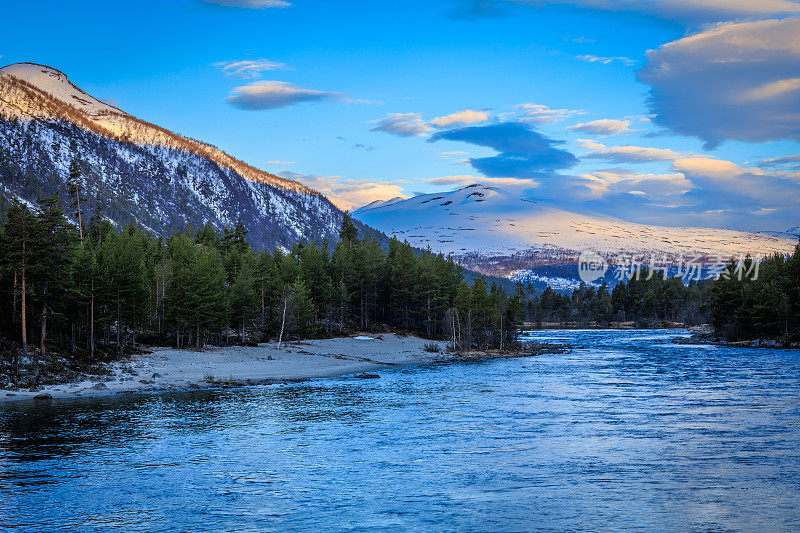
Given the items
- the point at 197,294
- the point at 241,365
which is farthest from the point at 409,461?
the point at 197,294

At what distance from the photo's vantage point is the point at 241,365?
7031cm

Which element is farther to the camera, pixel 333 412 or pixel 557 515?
pixel 333 412

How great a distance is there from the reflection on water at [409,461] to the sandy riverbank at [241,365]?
519cm

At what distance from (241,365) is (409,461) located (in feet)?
150

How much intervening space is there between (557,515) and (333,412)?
948 inches

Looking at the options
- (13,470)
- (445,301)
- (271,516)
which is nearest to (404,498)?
(271,516)

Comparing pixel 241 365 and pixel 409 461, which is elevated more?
pixel 241 365

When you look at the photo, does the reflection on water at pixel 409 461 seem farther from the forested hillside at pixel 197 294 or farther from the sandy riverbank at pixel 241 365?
the forested hillside at pixel 197 294

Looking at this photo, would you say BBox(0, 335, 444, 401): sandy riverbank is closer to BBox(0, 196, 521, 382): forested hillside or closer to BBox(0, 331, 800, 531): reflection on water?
BBox(0, 196, 521, 382): forested hillside

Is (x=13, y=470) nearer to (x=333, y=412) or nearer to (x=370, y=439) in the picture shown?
(x=370, y=439)

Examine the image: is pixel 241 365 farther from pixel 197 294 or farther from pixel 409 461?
pixel 409 461

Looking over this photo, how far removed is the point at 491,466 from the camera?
87.9 ft

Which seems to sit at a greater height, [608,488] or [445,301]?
[445,301]

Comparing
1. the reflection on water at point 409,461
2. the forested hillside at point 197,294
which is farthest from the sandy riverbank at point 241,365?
the reflection on water at point 409,461
